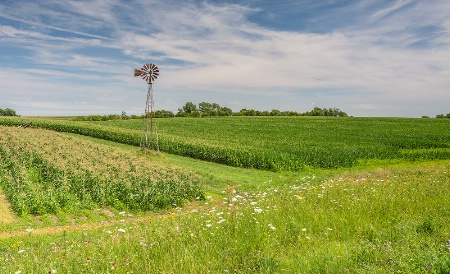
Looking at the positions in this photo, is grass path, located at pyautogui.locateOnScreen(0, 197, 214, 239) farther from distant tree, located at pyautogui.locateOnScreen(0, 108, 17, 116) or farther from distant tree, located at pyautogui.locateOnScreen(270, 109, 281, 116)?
distant tree, located at pyautogui.locateOnScreen(0, 108, 17, 116)

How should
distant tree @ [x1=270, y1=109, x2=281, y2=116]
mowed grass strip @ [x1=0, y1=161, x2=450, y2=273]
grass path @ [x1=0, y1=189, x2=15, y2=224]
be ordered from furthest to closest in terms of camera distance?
distant tree @ [x1=270, y1=109, x2=281, y2=116] → grass path @ [x1=0, y1=189, x2=15, y2=224] → mowed grass strip @ [x1=0, y1=161, x2=450, y2=273]

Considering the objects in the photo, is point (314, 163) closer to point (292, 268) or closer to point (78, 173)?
point (78, 173)

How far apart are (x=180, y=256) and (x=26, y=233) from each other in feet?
24.6

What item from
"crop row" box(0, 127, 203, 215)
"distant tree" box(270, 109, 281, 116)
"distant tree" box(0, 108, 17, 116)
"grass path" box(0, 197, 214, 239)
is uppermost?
"distant tree" box(270, 109, 281, 116)

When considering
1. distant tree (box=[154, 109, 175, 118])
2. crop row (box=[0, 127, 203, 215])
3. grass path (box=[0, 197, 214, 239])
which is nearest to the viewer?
grass path (box=[0, 197, 214, 239])

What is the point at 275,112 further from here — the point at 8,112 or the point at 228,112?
the point at 8,112

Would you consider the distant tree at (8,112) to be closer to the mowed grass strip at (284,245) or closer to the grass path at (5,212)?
the grass path at (5,212)

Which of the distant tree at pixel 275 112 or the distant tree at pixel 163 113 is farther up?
the distant tree at pixel 275 112

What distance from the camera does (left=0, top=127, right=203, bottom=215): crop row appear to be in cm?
1369

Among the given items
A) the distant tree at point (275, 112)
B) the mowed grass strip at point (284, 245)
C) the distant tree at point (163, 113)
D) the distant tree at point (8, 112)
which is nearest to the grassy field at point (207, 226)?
the mowed grass strip at point (284, 245)

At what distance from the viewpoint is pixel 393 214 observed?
9.17m

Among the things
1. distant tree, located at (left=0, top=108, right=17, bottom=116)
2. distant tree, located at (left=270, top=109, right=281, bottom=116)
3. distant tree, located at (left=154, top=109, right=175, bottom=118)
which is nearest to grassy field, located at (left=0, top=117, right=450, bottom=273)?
distant tree, located at (left=154, top=109, right=175, bottom=118)

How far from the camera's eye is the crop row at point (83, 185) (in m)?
13.7

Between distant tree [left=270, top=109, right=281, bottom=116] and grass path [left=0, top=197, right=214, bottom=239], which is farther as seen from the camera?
distant tree [left=270, top=109, right=281, bottom=116]
